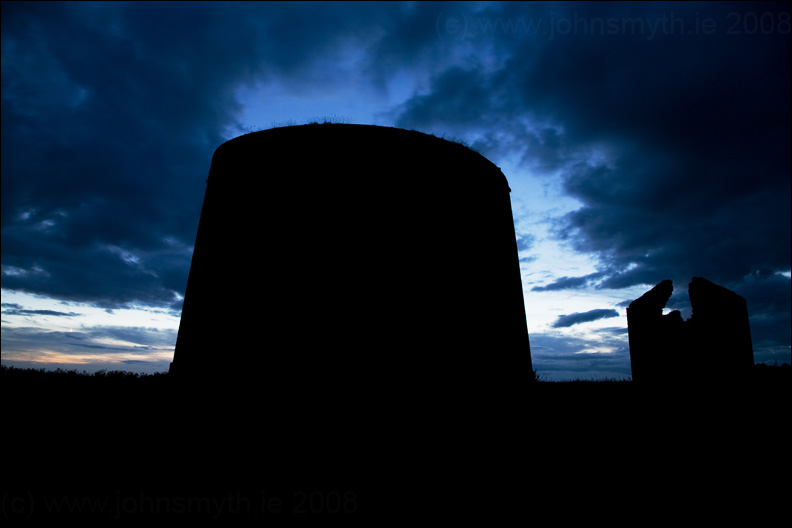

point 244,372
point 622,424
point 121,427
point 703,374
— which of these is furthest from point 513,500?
point 703,374

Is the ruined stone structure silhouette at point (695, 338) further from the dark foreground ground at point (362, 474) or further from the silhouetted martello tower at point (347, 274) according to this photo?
the silhouetted martello tower at point (347, 274)

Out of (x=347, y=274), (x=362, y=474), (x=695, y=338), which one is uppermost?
(x=347, y=274)

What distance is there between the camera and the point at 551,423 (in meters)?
9.47

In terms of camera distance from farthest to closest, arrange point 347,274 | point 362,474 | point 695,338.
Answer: point 695,338 → point 347,274 → point 362,474

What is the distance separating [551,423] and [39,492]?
9.51 meters

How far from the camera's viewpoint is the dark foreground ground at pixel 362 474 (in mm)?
4805

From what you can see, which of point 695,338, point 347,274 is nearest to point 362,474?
point 347,274

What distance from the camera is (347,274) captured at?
19.0 feet

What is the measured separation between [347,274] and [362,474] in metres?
2.60

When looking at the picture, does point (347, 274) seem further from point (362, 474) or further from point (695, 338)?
point (695, 338)

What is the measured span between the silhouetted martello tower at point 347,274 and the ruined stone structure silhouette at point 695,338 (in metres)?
8.10

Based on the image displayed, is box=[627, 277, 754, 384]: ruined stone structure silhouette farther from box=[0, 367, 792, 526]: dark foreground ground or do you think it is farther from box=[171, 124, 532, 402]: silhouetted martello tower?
box=[171, 124, 532, 402]: silhouetted martello tower

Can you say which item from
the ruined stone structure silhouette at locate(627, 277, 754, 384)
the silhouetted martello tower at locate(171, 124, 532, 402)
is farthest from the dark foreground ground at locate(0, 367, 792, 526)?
the ruined stone structure silhouette at locate(627, 277, 754, 384)

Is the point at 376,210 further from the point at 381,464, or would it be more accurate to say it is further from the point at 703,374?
the point at 703,374
